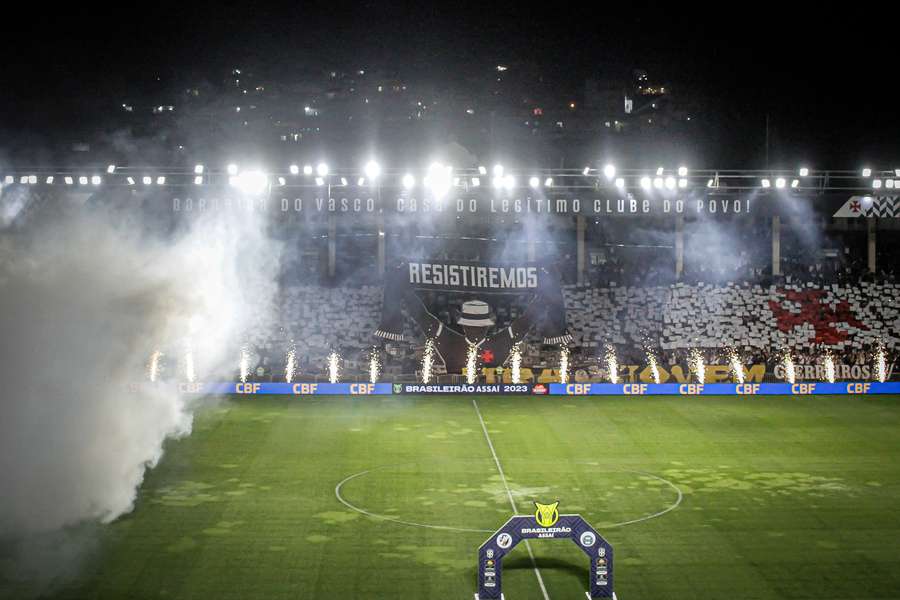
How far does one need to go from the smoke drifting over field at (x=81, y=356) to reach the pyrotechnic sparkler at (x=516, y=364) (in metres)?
18.8

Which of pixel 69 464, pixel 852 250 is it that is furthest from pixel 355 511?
pixel 852 250

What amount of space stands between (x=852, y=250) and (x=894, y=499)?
3143 cm

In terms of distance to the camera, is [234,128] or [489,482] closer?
[489,482]

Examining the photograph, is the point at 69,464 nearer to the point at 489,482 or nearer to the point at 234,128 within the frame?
the point at 489,482

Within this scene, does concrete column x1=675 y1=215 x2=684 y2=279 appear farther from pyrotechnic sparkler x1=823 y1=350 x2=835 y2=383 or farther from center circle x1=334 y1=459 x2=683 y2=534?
center circle x1=334 y1=459 x2=683 y2=534

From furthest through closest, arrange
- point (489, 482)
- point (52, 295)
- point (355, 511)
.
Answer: point (489, 482), point (355, 511), point (52, 295)

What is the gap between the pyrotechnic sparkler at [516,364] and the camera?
126ft

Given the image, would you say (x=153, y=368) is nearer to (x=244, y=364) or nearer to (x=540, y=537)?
(x=540, y=537)

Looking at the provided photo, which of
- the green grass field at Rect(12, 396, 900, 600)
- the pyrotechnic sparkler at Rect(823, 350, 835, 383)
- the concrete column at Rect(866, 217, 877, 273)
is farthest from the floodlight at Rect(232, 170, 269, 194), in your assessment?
the concrete column at Rect(866, 217, 877, 273)

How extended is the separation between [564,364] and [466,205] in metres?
7.27

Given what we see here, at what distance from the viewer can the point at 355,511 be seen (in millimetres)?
20609

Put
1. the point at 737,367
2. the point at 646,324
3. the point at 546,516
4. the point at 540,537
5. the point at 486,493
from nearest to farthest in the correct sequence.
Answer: the point at 540,537, the point at 546,516, the point at 486,493, the point at 737,367, the point at 646,324

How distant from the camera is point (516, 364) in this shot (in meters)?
39.3

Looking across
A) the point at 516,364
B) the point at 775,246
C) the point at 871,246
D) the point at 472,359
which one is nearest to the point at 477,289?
the point at 472,359
